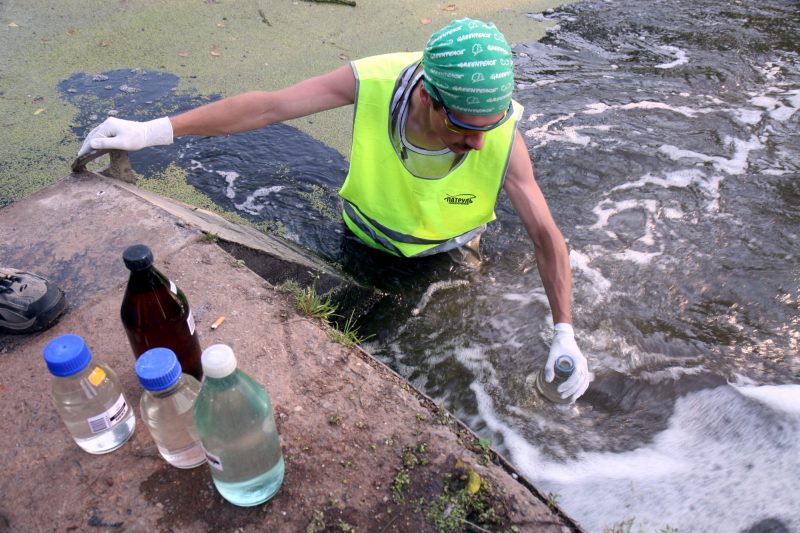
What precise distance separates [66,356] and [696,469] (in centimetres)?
212

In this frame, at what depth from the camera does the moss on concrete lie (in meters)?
3.62

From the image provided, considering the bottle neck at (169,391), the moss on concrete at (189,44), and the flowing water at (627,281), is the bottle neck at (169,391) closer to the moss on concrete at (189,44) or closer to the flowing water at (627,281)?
the flowing water at (627,281)

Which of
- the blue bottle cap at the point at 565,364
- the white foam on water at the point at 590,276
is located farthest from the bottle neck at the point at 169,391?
the white foam on water at the point at 590,276

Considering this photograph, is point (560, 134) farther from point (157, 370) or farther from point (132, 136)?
point (157, 370)

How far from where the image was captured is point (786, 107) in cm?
434

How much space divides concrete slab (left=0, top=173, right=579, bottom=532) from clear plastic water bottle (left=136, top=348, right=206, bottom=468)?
78 millimetres

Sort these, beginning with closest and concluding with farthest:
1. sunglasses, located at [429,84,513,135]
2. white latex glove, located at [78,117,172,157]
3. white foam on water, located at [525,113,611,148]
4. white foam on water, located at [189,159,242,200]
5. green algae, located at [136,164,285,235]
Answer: sunglasses, located at [429,84,513,135]
white latex glove, located at [78,117,172,157]
green algae, located at [136,164,285,235]
white foam on water, located at [189,159,242,200]
white foam on water, located at [525,113,611,148]

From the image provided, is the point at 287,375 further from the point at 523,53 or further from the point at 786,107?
the point at 786,107

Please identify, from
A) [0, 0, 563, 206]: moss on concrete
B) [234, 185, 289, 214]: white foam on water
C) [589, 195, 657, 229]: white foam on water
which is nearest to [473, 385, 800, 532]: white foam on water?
[589, 195, 657, 229]: white foam on water

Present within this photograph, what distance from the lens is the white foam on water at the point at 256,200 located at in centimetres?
323

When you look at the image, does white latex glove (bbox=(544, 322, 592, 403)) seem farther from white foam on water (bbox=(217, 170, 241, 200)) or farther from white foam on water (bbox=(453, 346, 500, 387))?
white foam on water (bbox=(217, 170, 241, 200))

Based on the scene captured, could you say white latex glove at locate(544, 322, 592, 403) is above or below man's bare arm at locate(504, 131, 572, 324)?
below

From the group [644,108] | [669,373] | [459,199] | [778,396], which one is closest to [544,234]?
[459,199]

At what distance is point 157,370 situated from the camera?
1.08m
